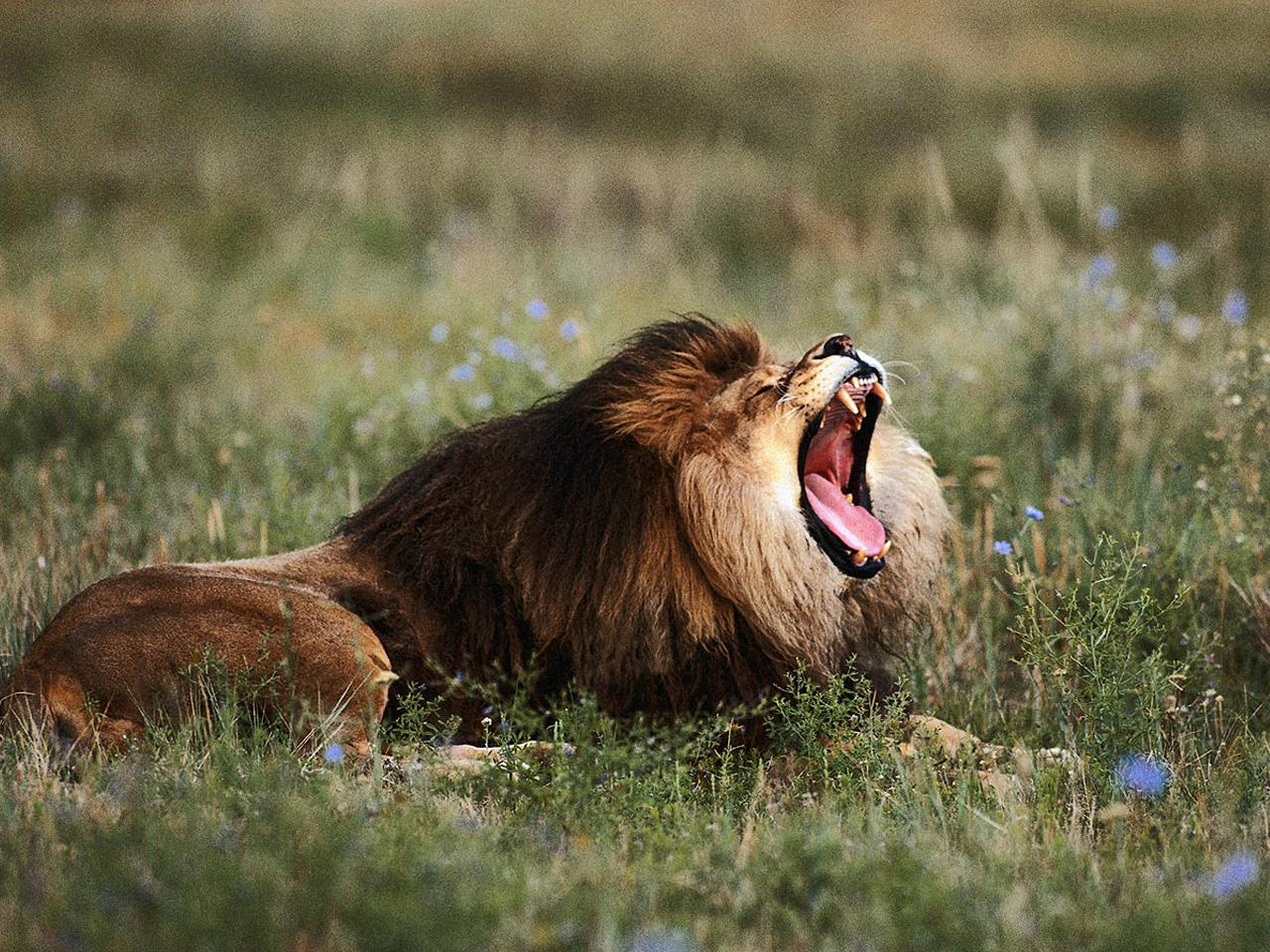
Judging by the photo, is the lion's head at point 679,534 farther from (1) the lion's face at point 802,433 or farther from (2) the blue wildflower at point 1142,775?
(2) the blue wildflower at point 1142,775

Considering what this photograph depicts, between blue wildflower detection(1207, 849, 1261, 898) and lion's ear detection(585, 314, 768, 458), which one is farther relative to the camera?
lion's ear detection(585, 314, 768, 458)

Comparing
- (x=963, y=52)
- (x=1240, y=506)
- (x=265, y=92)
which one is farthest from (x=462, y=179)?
(x=1240, y=506)

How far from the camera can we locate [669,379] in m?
4.21

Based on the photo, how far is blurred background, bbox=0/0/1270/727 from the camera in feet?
18.5

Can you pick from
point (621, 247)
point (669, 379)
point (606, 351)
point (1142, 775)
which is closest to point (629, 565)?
point (669, 379)

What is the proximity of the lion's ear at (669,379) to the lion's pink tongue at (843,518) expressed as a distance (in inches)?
13.1

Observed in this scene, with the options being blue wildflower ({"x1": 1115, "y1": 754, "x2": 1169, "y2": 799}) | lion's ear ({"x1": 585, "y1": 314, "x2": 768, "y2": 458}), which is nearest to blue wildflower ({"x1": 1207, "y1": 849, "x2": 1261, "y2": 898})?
blue wildflower ({"x1": 1115, "y1": 754, "x2": 1169, "y2": 799})

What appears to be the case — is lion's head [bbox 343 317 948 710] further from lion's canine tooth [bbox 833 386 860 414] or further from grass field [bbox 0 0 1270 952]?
grass field [bbox 0 0 1270 952]

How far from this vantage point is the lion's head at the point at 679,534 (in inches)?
161

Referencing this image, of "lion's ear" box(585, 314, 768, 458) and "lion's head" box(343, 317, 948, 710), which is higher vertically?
"lion's ear" box(585, 314, 768, 458)

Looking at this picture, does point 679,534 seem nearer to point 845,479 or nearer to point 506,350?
point 845,479

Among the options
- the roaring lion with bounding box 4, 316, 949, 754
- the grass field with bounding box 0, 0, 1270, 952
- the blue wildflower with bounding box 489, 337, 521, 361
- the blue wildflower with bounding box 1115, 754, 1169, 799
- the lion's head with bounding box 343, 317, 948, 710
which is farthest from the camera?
the blue wildflower with bounding box 489, 337, 521, 361

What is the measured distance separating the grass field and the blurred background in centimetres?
4

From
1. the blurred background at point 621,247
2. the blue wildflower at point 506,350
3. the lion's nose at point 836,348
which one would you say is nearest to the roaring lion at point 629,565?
the lion's nose at point 836,348
